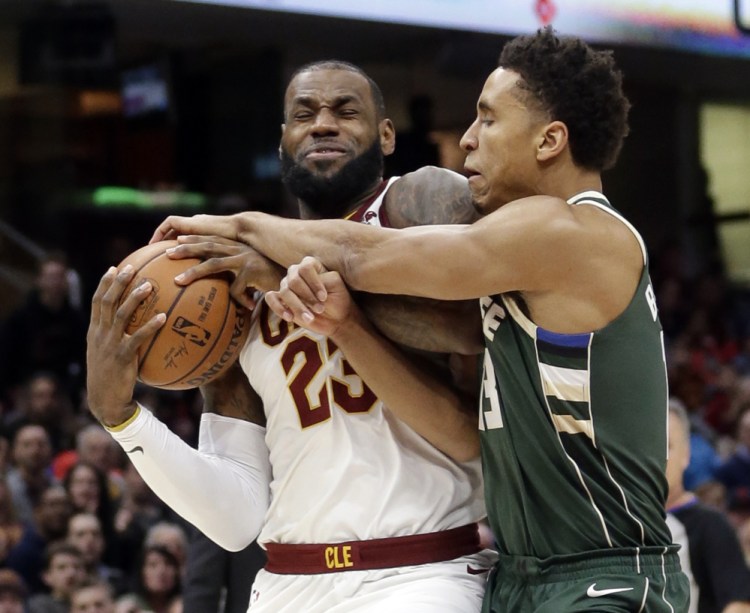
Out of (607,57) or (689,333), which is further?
(689,333)

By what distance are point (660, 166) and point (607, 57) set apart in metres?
12.4

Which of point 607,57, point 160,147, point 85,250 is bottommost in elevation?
point 85,250

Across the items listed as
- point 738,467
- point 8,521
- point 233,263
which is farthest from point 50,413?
point 233,263

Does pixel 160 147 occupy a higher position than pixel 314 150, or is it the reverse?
pixel 314 150

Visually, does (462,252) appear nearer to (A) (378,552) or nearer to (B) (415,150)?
(A) (378,552)

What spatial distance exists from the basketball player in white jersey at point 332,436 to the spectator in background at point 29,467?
4714 millimetres

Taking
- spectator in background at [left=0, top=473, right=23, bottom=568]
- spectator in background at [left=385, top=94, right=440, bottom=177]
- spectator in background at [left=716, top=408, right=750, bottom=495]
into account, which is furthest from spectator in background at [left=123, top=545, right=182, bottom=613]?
spectator in background at [left=385, top=94, right=440, bottom=177]

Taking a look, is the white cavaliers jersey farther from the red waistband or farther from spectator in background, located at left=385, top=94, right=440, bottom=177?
spectator in background, located at left=385, top=94, right=440, bottom=177

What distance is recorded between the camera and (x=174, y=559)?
7.44m

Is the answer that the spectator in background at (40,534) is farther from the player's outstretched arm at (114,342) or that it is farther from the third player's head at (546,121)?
the third player's head at (546,121)

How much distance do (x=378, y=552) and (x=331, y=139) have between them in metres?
1.07

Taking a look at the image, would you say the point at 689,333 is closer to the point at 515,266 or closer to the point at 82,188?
the point at 82,188

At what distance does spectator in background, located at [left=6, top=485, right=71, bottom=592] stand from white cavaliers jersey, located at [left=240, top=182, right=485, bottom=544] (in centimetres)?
432

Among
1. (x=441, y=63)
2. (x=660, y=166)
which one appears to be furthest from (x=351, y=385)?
(x=660, y=166)
